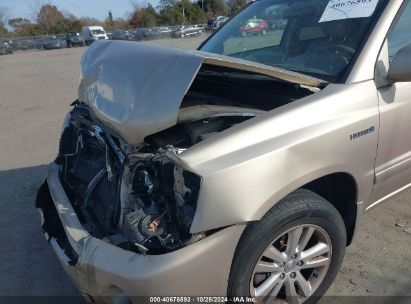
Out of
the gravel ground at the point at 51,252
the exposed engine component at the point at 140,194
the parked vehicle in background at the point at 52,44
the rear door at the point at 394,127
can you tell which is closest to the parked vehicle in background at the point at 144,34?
the parked vehicle in background at the point at 52,44

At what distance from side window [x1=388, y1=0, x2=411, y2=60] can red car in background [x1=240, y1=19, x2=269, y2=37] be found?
122 centimetres

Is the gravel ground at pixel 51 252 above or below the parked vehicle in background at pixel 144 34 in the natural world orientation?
below

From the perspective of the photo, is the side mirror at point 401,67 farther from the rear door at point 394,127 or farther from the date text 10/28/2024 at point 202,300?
the date text 10/28/2024 at point 202,300

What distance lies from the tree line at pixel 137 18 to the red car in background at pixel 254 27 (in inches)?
2413

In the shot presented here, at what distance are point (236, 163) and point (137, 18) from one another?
70.8 meters

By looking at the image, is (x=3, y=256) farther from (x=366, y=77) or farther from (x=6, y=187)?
(x=366, y=77)

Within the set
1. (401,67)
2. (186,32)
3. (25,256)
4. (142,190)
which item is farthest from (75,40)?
(401,67)

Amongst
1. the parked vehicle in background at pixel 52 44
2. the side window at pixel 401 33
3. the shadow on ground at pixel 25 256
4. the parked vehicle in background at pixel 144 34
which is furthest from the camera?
the parked vehicle in background at pixel 144 34

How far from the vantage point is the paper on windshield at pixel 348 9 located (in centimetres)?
258

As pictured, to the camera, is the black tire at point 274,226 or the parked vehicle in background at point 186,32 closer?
the black tire at point 274,226

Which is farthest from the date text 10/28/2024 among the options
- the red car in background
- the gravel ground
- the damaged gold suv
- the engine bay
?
the red car in background

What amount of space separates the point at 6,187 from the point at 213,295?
3.54m

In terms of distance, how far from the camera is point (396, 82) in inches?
96.5

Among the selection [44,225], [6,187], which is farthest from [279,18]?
[6,187]
